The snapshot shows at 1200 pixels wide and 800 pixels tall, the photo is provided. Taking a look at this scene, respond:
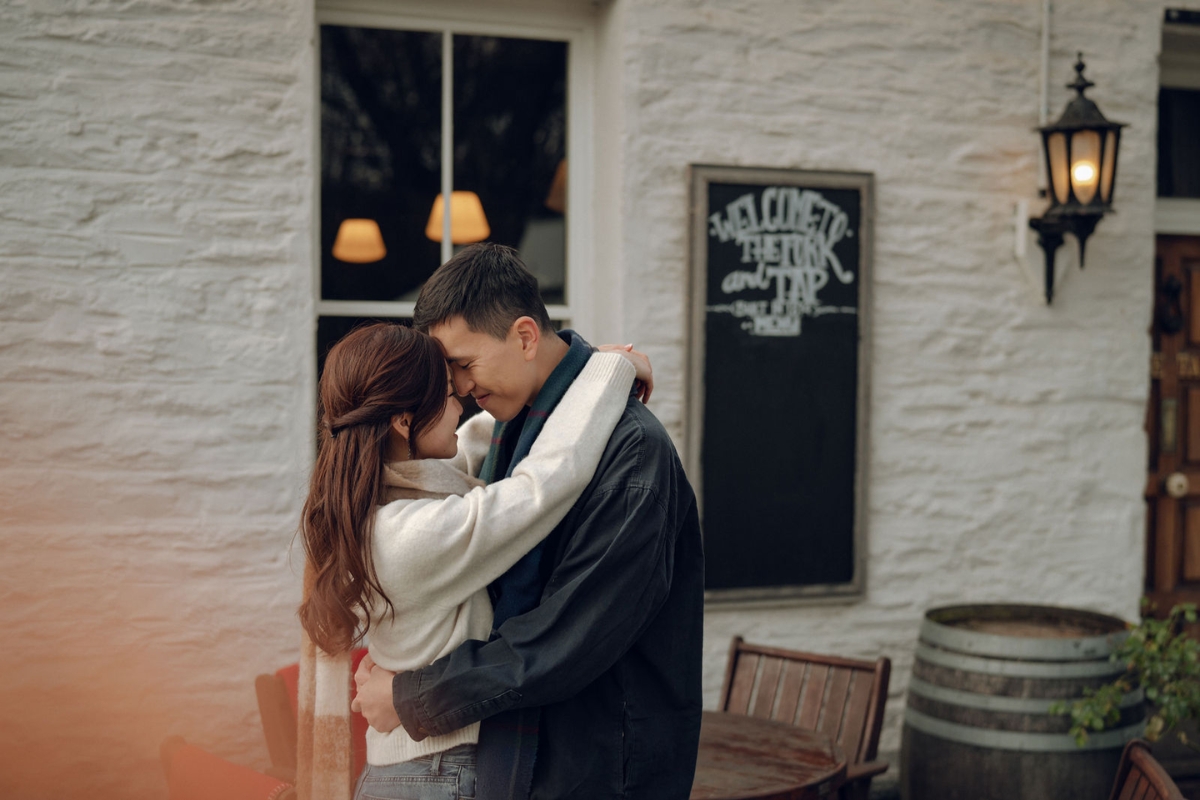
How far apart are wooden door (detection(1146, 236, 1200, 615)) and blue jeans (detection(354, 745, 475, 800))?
4008mm

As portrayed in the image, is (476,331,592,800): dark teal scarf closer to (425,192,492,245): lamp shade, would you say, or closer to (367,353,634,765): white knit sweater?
(367,353,634,765): white knit sweater

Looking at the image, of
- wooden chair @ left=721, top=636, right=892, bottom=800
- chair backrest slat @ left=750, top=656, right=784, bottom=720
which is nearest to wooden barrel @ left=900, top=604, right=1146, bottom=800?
wooden chair @ left=721, top=636, right=892, bottom=800

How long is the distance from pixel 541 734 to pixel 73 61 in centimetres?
278

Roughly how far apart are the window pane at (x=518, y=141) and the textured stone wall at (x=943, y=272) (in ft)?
1.15

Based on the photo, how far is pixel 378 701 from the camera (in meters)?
1.79

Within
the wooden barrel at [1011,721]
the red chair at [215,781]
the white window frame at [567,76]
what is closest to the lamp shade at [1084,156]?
the wooden barrel at [1011,721]

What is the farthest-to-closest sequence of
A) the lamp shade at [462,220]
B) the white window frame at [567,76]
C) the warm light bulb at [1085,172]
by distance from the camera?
the warm light bulb at [1085,172], the lamp shade at [462,220], the white window frame at [567,76]

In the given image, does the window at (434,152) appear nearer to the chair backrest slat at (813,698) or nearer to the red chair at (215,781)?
the chair backrest slat at (813,698)

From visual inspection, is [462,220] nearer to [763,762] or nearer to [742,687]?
[742,687]

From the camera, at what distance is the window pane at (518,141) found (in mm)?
4082

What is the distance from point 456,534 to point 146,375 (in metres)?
2.26

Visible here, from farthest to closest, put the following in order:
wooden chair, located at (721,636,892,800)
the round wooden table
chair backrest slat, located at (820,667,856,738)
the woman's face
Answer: chair backrest slat, located at (820,667,856,738) → wooden chair, located at (721,636,892,800) → the round wooden table → the woman's face

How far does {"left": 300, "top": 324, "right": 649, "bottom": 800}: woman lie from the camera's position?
1713 mm

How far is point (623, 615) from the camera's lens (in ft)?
5.69
